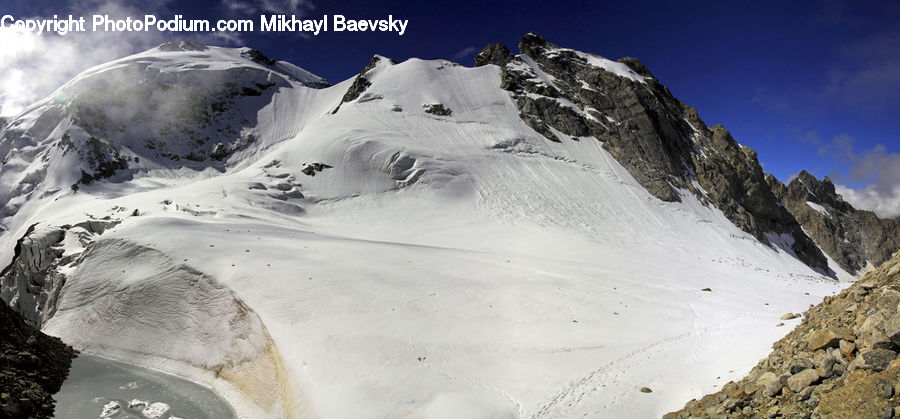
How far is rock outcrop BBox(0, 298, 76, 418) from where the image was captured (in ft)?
35.6

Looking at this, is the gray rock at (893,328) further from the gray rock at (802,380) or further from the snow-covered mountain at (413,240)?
the snow-covered mountain at (413,240)

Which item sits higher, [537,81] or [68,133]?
[537,81]

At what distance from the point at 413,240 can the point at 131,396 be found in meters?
17.3

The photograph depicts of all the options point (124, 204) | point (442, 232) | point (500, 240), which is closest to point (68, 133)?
point (124, 204)

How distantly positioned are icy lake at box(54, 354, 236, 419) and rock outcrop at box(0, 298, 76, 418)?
0.35 meters

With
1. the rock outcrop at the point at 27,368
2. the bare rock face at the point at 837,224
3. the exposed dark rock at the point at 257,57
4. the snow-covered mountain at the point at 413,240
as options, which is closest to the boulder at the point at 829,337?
the snow-covered mountain at the point at 413,240

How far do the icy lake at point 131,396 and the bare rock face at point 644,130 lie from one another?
42.1 meters

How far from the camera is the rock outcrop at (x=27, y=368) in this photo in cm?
1085

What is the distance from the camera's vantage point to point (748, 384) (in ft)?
25.1

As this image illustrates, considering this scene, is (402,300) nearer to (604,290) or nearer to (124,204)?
(604,290)

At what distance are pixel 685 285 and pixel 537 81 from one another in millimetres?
45203

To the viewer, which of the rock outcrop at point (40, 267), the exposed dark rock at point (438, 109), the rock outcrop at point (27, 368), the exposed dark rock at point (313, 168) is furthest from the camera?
the exposed dark rock at point (438, 109)

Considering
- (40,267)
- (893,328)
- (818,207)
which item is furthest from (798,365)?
(818,207)

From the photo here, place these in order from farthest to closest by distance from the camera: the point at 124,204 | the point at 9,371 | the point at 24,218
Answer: the point at 24,218 → the point at 124,204 → the point at 9,371
